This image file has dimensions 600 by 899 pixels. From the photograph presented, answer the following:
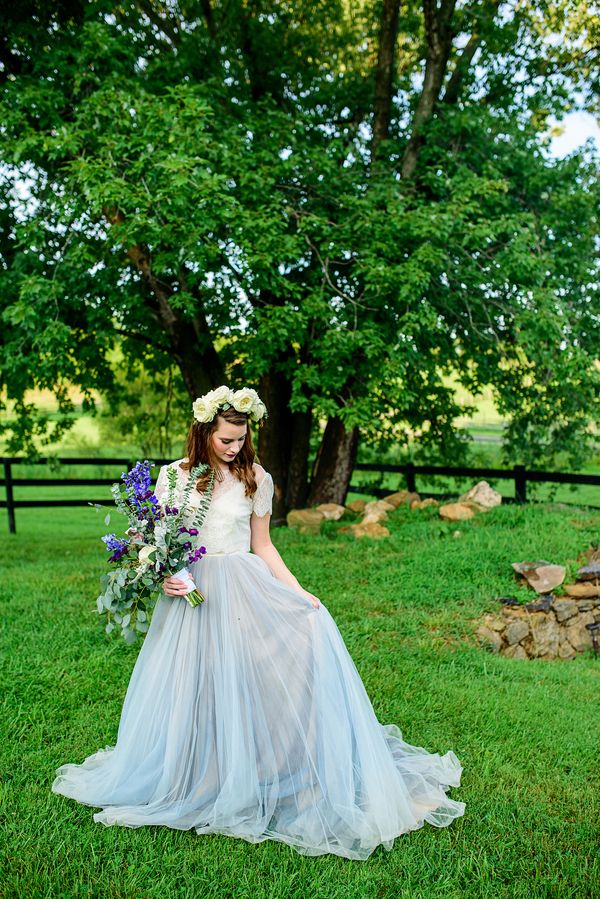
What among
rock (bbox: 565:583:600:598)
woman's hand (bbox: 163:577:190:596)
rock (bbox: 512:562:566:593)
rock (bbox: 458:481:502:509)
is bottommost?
rock (bbox: 565:583:600:598)

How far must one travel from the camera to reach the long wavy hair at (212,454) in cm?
421

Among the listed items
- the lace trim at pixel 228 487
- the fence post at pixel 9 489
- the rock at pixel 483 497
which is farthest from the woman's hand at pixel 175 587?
the fence post at pixel 9 489

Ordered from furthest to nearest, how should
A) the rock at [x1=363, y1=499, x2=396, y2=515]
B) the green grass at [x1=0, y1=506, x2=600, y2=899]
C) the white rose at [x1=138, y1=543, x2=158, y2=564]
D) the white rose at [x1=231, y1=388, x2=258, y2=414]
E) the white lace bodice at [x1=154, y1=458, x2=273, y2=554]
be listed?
the rock at [x1=363, y1=499, x2=396, y2=515], the white lace bodice at [x1=154, y1=458, x2=273, y2=554], the white rose at [x1=231, y1=388, x2=258, y2=414], the white rose at [x1=138, y1=543, x2=158, y2=564], the green grass at [x1=0, y1=506, x2=600, y2=899]

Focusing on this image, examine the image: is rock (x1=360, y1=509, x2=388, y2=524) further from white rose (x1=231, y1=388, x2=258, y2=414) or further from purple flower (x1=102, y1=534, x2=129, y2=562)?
purple flower (x1=102, y1=534, x2=129, y2=562)

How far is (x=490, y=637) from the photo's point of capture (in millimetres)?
7199

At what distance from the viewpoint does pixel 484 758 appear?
16.1 ft

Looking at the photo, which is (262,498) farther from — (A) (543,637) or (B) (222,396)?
(A) (543,637)

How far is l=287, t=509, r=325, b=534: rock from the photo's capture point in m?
10.8

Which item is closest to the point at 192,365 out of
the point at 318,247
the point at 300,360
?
the point at 300,360

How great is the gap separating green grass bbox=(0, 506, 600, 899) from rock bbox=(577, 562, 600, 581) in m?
0.54

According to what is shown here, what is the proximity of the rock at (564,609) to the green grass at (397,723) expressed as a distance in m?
A: 0.48

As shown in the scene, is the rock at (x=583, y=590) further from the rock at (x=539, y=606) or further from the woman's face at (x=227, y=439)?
the woman's face at (x=227, y=439)

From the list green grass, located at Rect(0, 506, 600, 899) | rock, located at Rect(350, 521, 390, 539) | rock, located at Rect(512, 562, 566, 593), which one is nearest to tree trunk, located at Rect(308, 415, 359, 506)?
rock, located at Rect(350, 521, 390, 539)

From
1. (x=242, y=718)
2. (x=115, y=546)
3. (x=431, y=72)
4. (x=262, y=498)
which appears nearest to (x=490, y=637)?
(x=262, y=498)
